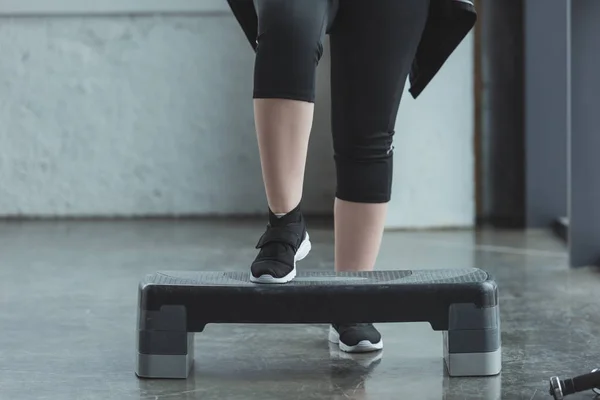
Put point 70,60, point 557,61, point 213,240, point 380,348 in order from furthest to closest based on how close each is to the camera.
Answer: point 70,60 → point 557,61 → point 213,240 → point 380,348

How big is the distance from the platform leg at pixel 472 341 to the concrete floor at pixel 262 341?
1.2 inches

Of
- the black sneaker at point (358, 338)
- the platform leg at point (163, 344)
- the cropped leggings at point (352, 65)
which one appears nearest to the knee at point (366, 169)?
the cropped leggings at point (352, 65)

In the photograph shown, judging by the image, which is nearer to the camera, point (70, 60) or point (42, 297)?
point (42, 297)

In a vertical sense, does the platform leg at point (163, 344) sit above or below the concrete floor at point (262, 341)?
above

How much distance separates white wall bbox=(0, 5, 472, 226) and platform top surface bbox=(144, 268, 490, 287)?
3702 millimetres

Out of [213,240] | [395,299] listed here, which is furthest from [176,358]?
[213,240]

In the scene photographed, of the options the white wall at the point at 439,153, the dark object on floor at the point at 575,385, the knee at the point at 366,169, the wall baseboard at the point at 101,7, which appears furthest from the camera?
the wall baseboard at the point at 101,7

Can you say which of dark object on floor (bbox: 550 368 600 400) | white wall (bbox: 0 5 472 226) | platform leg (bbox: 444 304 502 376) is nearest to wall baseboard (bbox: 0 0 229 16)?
white wall (bbox: 0 5 472 226)

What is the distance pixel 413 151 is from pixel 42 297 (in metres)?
2.50

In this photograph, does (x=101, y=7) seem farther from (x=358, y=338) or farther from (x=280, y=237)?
(x=280, y=237)

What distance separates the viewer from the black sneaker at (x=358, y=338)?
2.00m

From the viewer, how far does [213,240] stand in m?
4.37

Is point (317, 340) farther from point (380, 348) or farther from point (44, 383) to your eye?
point (44, 383)

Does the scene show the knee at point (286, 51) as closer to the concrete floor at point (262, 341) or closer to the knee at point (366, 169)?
the knee at point (366, 169)
